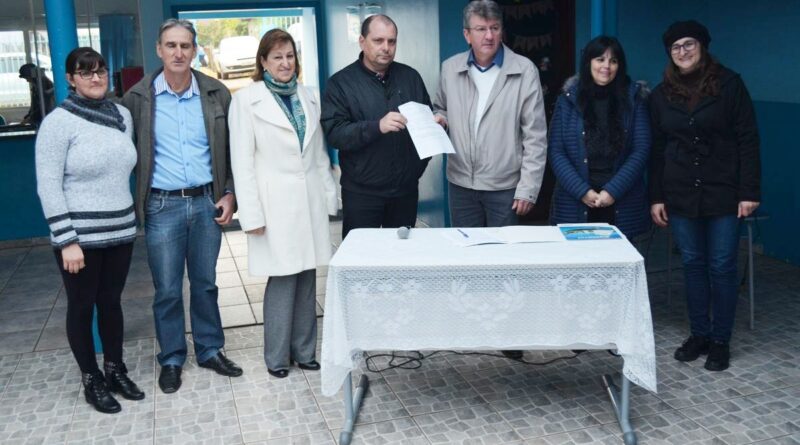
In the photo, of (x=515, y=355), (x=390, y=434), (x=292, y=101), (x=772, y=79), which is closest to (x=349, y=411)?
(x=390, y=434)

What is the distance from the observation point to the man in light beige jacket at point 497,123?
151 inches

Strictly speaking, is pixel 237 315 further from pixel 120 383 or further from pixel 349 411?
pixel 349 411

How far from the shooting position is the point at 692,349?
→ 3.94 meters

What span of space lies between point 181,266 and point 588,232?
6.32 feet

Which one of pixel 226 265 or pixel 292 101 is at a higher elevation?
pixel 292 101

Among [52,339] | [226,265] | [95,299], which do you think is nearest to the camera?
[95,299]

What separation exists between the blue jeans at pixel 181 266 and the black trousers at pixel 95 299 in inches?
7.8

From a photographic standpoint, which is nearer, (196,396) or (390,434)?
(390,434)

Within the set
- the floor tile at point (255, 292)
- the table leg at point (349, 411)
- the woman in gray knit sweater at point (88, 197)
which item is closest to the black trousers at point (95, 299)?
the woman in gray knit sweater at point (88, 197)

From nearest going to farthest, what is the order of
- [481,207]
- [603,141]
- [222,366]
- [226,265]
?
[603,141] → [222,366] → [481,207] → [226,265]

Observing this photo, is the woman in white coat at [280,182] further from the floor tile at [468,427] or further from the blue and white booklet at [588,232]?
the blue and white booklet at [588,232]

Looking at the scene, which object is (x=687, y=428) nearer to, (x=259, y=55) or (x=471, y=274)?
(x=471, y=274)

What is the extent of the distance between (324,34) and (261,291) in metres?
5.18

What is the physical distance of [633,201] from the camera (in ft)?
12.7
